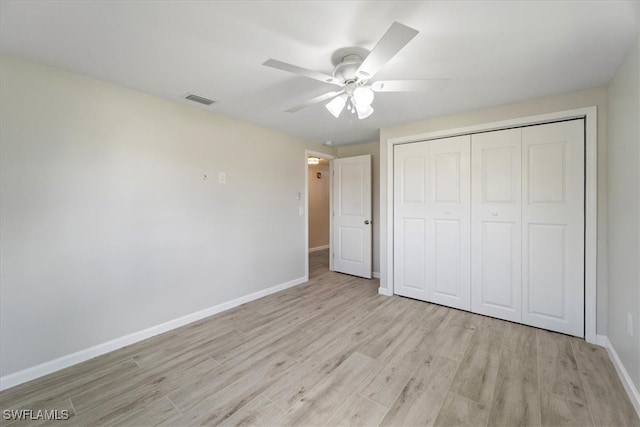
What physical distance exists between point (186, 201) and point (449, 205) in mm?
2938

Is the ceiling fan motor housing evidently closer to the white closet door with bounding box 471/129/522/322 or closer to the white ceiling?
the white ceiling

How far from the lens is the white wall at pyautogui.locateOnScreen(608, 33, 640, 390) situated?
1614 mm

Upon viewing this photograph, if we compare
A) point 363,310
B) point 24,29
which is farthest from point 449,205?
point 24,29

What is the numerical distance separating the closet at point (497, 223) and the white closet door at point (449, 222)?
0.04 ft

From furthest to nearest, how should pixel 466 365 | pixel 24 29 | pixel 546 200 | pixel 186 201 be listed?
pixel 186 201 < pixel 546 200 < pixel 466 365 < pixel 24 29

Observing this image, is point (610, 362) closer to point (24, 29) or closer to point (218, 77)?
point (218, 77)

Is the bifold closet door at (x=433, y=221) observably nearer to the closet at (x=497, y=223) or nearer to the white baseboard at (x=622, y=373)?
the closet at (x=497, y=223)

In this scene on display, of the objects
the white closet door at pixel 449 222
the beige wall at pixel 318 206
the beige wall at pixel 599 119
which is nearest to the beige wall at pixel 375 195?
the white closet door at pixel 449 222

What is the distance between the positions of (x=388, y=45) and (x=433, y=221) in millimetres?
2354

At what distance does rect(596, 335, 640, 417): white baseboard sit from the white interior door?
8.62ft

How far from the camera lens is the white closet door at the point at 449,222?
2.94m

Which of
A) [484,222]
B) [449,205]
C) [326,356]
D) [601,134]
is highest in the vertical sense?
[601,134]

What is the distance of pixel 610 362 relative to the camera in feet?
6.57

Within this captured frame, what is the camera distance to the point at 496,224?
2.76 metres
